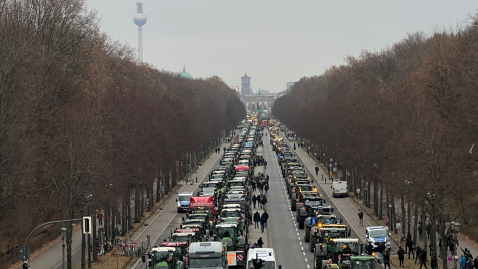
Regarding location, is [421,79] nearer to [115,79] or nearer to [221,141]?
[115,79]

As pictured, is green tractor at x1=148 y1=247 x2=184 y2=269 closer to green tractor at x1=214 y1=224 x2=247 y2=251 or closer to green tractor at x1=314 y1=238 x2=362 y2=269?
green tractor at x1=214 y1=224 x2=247 y2=251

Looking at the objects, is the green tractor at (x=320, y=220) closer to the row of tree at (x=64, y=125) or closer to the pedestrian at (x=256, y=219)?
the pedestrian at (x=256, y=219)

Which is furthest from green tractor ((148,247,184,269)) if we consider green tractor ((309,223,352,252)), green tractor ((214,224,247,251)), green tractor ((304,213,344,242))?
green tractor ((304,213,344,242))

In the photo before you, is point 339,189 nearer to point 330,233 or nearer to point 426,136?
point 426,136

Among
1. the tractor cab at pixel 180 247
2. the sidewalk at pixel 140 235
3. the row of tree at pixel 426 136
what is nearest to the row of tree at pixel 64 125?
the sidewalk at pixel 140 235

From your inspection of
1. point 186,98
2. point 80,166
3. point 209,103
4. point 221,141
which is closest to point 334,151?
point 186,98

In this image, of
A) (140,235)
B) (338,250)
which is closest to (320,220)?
(338,250)
